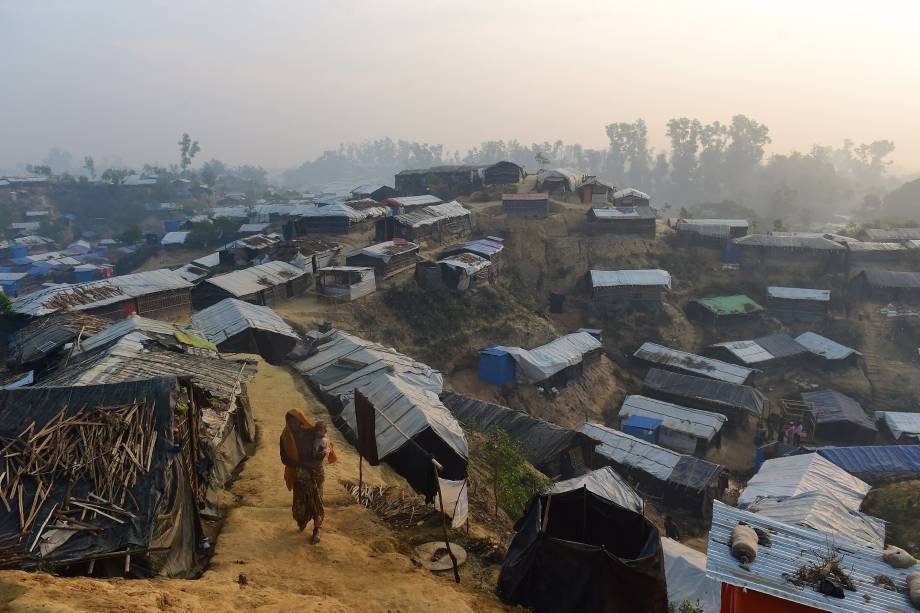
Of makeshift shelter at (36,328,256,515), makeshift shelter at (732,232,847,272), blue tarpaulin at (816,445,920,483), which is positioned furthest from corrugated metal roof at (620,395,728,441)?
makeshift shelter at (732,232,847,272)

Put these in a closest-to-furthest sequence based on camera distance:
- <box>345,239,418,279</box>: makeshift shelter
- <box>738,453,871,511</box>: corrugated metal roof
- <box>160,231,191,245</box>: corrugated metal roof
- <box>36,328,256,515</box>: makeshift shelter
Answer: <box>36,328,256,515</box>: makeshift shelter → <box>738,453,871,511</box>: corrugated metal roof → <box>345,239,418,279</box>: makeshift shelter → <box>160,231,191,245</box>: corrugated metal roof

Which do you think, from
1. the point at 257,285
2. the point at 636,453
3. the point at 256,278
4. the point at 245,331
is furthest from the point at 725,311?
the point at 245,331

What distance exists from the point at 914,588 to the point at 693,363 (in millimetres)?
30120

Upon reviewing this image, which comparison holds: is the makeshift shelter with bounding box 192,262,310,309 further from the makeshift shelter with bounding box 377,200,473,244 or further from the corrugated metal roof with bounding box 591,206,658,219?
the corrugated metal roof with bounding box 591,206,658,219

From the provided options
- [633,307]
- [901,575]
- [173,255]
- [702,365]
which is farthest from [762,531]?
[173,255]

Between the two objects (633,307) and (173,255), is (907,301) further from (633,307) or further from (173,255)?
(173,255)

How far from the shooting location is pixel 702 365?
122 ft

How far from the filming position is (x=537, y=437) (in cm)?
2427

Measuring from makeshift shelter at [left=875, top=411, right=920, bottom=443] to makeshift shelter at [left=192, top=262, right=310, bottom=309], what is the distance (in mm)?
37445

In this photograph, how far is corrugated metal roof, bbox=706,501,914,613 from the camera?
27.2 feet

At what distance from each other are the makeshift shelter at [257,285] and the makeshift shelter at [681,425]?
2309cm

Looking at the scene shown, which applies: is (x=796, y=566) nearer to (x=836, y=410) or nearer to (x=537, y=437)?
(x=537, y=437)

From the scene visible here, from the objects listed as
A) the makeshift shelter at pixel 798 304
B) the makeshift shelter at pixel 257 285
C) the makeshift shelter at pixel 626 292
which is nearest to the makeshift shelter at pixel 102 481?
the makeshift shelter at pixel 257 285

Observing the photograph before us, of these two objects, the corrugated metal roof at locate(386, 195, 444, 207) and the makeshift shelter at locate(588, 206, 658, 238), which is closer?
the makeshift shelter at locate(588, 206, 658, 238)
